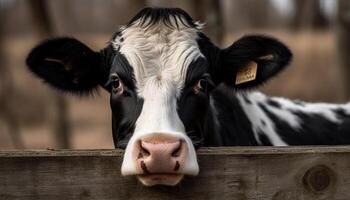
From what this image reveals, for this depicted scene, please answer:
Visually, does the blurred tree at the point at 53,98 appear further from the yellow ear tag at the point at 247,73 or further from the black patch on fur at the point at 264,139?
the yellow ear tag at the point at 247,73

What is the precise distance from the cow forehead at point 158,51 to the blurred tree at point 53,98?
19.9ft

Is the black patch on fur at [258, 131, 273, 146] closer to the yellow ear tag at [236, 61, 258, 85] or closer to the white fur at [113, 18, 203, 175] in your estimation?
the yellow ear tag at [236, 61, 258, 85]

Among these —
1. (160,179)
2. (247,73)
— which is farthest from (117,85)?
(160,179)

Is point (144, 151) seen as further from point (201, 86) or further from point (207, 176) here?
point (201, 86)

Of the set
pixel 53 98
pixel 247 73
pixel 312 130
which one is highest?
pixel 247 73

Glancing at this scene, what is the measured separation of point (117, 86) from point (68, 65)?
0.59 m

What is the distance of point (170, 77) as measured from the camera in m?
3.94

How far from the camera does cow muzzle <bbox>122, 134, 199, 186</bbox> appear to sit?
2.97 m

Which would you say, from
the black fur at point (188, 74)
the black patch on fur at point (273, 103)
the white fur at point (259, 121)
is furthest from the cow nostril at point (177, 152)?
the black patch on fur at point (273, 103)

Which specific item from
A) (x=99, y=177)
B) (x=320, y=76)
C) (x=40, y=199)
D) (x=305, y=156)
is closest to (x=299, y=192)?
(x=305, y=156)

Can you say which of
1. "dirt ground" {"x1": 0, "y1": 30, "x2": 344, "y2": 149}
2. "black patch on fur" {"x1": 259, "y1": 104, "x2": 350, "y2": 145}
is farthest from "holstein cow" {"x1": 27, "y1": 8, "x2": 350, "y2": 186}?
"dirt ground" {"x1": 0, "y1": 30, "x2": 344, "y2": 149}

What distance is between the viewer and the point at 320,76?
→ 26953 mm

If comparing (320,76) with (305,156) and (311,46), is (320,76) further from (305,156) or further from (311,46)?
(305,156)

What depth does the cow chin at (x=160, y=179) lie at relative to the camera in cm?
294
